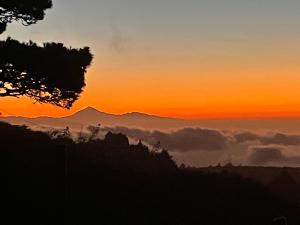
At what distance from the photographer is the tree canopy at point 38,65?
23.2 meters

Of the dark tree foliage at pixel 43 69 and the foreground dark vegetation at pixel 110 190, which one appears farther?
the dark tree foliage at pixel 43 69

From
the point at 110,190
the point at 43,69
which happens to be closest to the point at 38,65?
the point at 43,69

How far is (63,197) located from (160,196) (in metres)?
7.50

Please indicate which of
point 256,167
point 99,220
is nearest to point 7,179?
point 99,220

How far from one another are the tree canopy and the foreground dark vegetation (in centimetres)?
210

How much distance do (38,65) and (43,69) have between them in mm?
237

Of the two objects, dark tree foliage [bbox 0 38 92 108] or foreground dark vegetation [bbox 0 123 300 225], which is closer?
foreground dark vegetation [bbox 0 123 300 225]

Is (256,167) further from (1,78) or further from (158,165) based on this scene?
(1,78)

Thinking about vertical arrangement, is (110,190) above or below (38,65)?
below

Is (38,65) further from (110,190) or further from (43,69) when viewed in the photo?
(110,190)

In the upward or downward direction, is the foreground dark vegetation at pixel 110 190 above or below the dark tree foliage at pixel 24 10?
below

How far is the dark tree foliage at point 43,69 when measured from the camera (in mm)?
23125

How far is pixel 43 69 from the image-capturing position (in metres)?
23.2

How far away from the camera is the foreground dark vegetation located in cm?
1727
